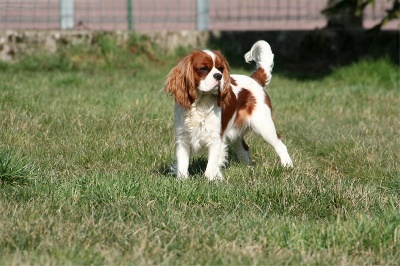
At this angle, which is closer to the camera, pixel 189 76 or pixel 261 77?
pixel 189 76

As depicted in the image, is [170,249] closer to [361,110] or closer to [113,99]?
[113,99]

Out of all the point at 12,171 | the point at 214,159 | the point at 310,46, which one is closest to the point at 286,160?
the point at 214,159

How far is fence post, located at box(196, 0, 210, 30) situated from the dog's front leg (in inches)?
308

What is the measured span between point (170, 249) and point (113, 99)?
474 centimetres

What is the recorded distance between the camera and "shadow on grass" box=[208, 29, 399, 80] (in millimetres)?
12586

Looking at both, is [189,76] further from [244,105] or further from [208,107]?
[244,105]

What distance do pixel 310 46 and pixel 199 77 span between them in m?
7.93

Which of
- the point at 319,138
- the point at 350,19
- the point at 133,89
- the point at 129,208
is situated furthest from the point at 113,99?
the point at 350,19

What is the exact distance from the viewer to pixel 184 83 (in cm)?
570

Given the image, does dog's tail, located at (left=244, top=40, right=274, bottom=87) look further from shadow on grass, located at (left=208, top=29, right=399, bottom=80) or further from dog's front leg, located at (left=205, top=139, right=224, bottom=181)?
shadow on grass, located at (left=208, top=29, right=399, bottom=80)

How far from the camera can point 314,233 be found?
157 inches

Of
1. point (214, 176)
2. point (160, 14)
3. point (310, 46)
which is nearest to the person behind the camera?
point (214, 176)

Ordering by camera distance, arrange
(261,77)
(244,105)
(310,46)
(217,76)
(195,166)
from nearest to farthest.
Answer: (217,76)
(244,105)
(195,166)
(261,77)
(310,46)

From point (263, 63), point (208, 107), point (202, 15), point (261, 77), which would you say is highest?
point (202, 15)
